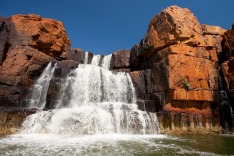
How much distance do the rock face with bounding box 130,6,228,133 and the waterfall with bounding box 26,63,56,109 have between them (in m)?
9.39

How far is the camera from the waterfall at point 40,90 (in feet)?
63.8

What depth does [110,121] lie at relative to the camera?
1585cm

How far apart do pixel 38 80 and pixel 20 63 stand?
253 centimetres

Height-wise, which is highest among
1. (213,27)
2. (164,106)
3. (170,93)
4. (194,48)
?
(213,27)

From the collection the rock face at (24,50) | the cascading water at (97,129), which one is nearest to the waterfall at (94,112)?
the cascading water at (97,129)

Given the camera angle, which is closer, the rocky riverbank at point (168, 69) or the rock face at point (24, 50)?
the rocky riverbank at point (168, 69)

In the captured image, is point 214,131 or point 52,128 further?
point 214,131

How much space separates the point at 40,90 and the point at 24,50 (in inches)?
208

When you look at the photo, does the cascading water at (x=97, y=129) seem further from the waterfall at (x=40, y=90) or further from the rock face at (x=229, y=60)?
the rock face at (x=229, y=60)

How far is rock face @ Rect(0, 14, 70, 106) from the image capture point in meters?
19.7

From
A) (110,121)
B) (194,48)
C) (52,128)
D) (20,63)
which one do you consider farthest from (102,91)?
(194,48)

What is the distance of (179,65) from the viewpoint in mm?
20859

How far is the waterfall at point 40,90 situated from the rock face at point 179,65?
9.39 m

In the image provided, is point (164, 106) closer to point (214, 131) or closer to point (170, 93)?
point (170, 93)
